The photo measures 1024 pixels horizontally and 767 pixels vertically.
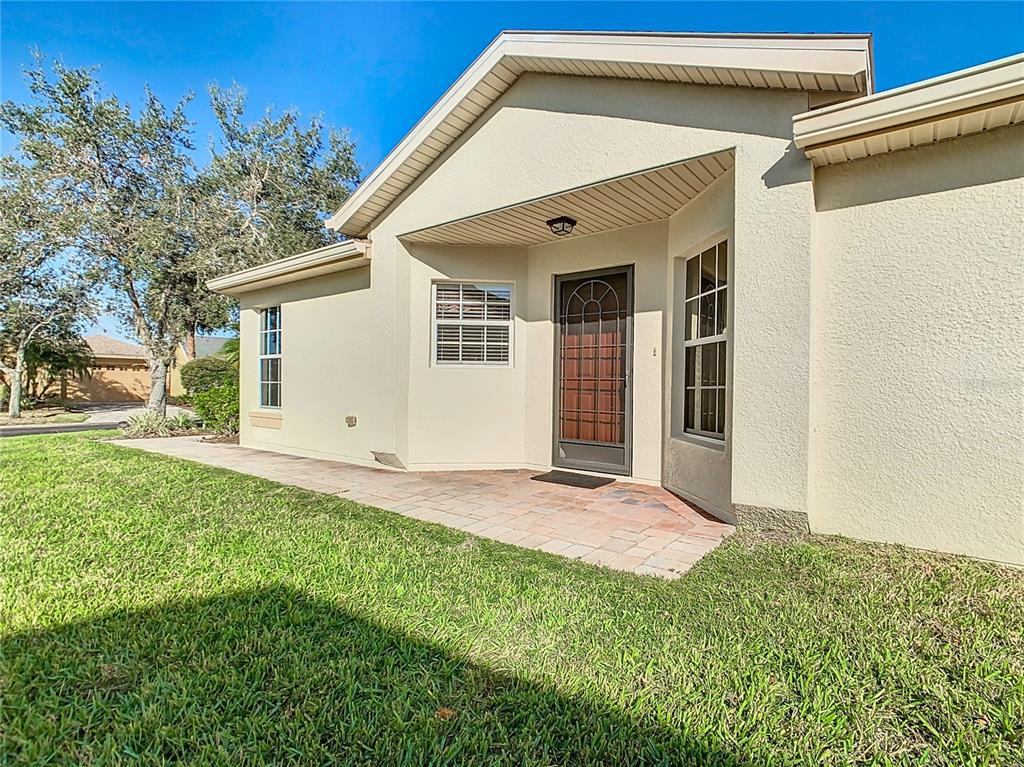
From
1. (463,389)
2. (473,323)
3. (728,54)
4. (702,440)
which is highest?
(728,54)

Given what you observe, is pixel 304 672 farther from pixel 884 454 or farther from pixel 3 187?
pixel 3 187

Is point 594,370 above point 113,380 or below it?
above

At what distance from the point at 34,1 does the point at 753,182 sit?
955 cm

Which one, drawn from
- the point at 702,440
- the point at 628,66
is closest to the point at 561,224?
the point at 628,66

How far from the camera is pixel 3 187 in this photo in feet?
48.3

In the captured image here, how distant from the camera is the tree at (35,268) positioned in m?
14.9

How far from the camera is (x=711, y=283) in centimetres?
555

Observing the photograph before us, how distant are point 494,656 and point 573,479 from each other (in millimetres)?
4399

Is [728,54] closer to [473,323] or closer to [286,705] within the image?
[473,323]

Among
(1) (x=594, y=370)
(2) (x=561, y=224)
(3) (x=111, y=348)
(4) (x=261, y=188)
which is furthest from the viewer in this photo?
(3) (x=111, y=348)

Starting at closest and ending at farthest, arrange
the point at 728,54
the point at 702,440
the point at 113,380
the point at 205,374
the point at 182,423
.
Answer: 1. the point at 728,54
2. the point at 702,440
3. the point at 182,423
4. the point at 205,374
5. the point at 113,380

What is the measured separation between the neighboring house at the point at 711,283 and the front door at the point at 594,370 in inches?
1.4

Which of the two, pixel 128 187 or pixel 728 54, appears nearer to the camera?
pixel 728 54

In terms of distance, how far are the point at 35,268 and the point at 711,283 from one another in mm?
20687
